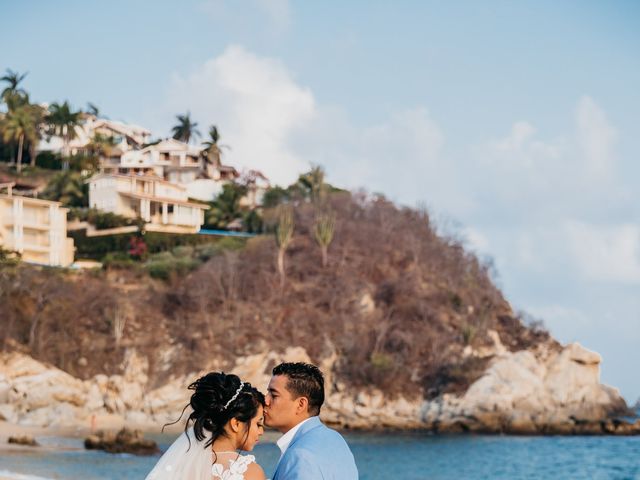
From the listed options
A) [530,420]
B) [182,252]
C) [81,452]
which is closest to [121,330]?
[182,252]

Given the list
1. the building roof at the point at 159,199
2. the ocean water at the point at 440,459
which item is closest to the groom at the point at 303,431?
the ocean water at the point at 440,459

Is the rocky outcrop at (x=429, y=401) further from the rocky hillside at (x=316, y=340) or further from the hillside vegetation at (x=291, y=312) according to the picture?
the hillside vegetation at (x=291, y=312)

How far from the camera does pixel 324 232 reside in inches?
2167

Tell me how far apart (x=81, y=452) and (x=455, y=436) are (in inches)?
750

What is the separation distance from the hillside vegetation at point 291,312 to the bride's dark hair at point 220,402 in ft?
142

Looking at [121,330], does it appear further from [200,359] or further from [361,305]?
[361,305]

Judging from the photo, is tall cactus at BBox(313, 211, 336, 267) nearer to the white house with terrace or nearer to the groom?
the white house with terrace

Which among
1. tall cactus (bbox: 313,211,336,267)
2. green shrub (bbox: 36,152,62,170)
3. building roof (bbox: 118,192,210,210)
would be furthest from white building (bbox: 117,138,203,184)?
tall cactus (bbox: 313,211,336,267)

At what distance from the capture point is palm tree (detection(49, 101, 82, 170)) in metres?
85.2

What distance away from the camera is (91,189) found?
227ft

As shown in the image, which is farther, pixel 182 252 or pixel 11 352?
pixel 182 252

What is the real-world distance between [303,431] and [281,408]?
0.16 meters

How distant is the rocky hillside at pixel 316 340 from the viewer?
46719 millimetres

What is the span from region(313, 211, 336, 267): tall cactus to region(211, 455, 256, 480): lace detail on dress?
50.1 m
